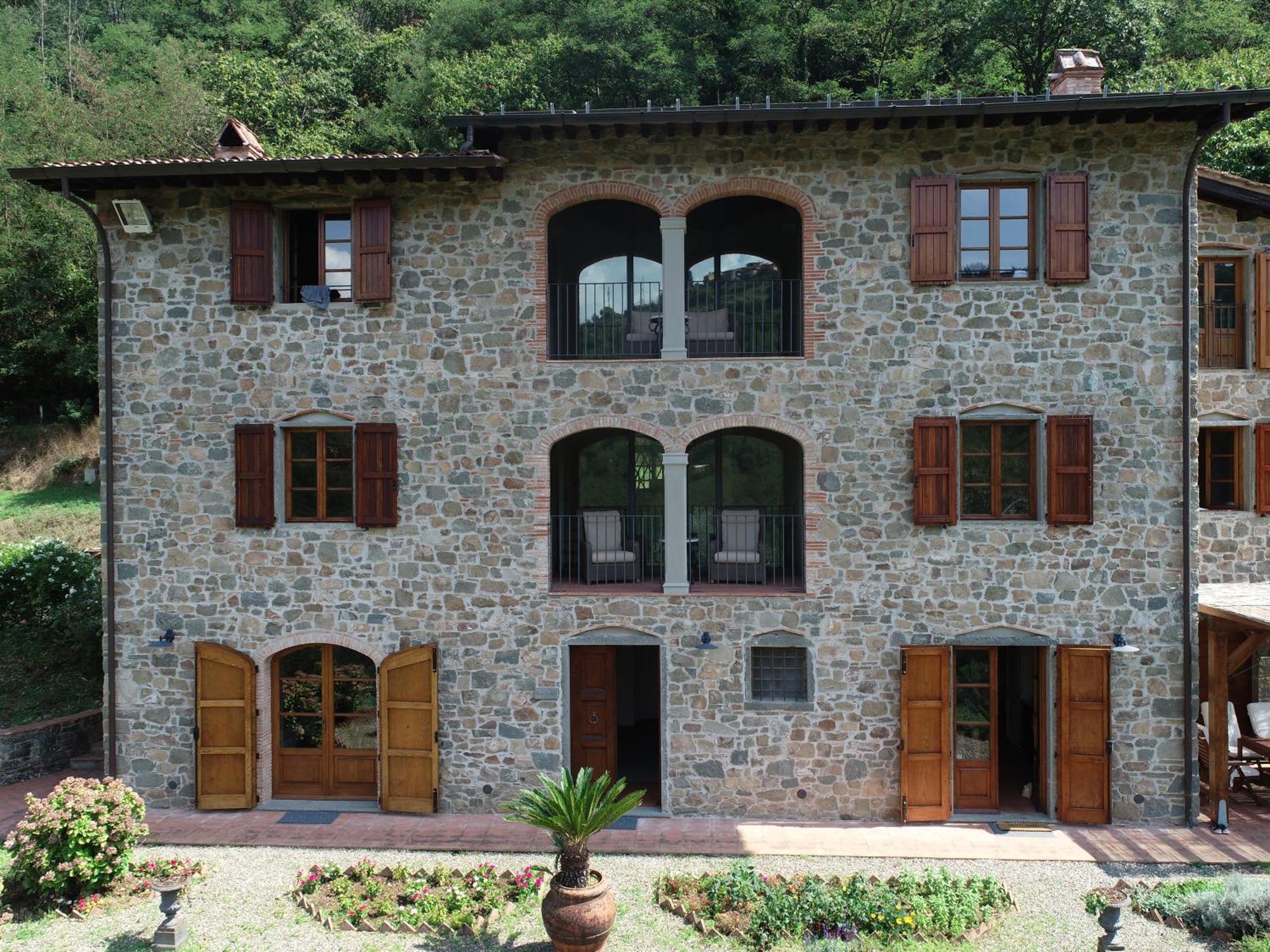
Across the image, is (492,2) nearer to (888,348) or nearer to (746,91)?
(746,91)

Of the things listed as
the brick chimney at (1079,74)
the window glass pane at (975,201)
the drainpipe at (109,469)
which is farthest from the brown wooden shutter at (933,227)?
the drainpipe at (109,469)

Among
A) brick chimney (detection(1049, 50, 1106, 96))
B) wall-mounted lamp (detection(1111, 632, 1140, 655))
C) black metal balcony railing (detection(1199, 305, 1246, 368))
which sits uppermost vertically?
brick chimney (detection(1049, 50, 1106, 96))

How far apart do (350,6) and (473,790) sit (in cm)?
4200

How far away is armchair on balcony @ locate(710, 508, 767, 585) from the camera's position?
1182cm

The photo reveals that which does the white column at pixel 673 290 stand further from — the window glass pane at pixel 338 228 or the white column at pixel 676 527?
the window glass pane at pixel 338 228

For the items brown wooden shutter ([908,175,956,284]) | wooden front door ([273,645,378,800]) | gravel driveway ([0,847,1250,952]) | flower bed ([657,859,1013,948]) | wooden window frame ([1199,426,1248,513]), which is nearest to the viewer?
gravel driveway ([0,847,1250,952])

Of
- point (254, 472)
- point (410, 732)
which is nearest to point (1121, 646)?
point (410, 732)

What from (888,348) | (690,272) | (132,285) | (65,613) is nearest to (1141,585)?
(888,348)

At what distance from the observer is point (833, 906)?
828 centimetres

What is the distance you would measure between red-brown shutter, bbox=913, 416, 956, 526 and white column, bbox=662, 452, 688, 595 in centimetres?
306

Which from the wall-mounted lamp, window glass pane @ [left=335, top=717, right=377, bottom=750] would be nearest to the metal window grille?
the wall-mounted lamp

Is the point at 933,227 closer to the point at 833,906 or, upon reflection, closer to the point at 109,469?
the point at 833,906

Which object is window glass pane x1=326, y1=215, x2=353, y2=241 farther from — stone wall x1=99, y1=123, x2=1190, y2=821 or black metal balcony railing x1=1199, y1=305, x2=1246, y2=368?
black metal balcony railing x1=1199, y1=305, x2=1246, y2=368

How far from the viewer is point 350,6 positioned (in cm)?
4041
